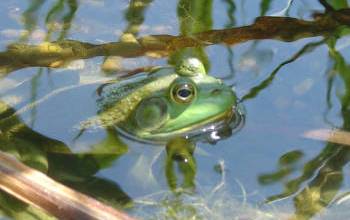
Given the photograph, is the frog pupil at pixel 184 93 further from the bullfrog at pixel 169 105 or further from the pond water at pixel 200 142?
the pond water at pixel 200 142

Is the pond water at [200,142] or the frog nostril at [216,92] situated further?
the frog nostril at [216,92]

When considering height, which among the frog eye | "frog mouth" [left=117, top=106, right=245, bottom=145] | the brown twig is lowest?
"frog mouth" [left=117, top=106, right=245, bottom=145]

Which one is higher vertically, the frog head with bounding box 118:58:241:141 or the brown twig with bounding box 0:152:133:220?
the brown twig with bounding box 0:152:133:220

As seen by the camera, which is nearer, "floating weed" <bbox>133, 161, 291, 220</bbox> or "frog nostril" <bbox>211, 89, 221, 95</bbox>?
"floating weed" <bbox>133, 161, 291, 220</bbox>

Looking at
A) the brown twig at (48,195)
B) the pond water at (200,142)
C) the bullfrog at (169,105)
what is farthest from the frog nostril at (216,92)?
the brown twig at (48,195)

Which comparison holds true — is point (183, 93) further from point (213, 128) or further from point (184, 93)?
point (213, 128)

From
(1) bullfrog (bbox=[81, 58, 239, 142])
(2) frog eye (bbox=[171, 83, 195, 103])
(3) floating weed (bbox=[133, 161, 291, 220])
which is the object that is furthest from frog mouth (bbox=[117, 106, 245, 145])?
(3) floating weed (bbox=[133, 161, 291, 220])

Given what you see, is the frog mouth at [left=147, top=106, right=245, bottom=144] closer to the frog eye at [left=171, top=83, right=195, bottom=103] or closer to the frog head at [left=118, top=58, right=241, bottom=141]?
the frog head at [left=118, top=58, right=241, bottom=141]

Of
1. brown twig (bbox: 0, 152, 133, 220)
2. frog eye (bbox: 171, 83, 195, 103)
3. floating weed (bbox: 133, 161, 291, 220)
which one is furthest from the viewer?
frog eye (bbox: 171, 83, 195, 103)
